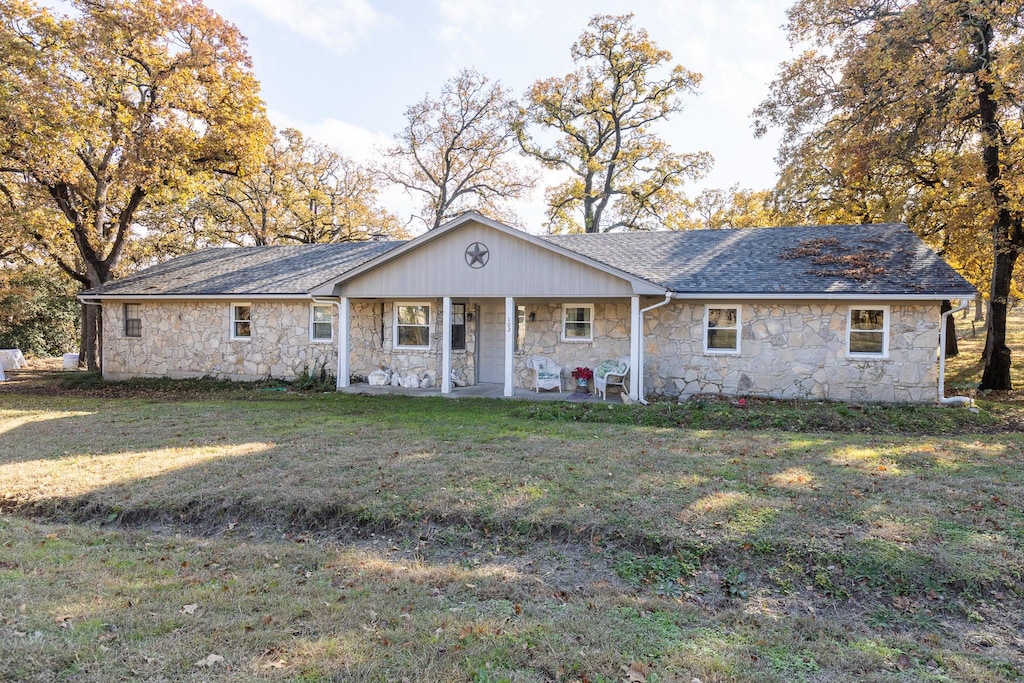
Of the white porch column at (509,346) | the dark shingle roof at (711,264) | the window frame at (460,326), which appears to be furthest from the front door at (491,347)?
the dark shingle roof at (711,264)

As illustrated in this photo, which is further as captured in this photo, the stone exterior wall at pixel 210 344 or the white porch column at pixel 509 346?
the stone exterior wall at pixel 210 344

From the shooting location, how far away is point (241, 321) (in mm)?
16266

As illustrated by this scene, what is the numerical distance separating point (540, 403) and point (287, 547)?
7417 mm

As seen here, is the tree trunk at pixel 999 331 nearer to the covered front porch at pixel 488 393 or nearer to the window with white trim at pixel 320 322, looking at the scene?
the covered front porch at pixel 488 393

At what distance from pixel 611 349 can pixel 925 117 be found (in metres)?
10.0

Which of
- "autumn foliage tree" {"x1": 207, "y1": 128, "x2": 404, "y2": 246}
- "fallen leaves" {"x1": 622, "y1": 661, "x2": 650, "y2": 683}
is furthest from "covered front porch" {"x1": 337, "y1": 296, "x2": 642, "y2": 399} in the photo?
"autumn foliage tree" {"x1": 207, "y1": 128, "x2": 404, "y2": 246}

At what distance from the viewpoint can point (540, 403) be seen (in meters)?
11.9

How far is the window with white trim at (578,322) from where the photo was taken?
560 inches

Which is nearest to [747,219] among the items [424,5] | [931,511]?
[424,5]

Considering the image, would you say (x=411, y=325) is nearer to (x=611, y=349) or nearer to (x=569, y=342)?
(x=569, y=342)

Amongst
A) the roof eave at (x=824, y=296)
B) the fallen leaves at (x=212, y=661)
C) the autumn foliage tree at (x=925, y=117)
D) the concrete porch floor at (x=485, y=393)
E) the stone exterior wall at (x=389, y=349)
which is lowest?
the fallen leaves at (x=212, y=661)

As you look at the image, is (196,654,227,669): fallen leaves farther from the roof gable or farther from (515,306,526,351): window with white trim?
(515,306,526,351): window with white trim

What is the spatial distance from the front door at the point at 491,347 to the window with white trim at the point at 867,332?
7866 mm

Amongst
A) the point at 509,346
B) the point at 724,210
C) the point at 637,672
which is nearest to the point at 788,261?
the point at 509,346
